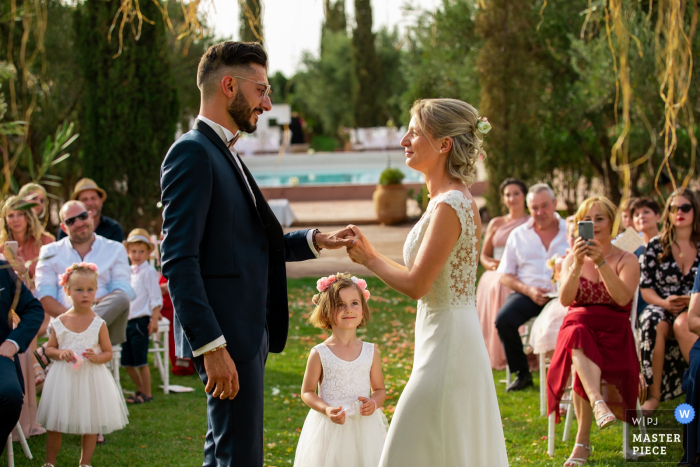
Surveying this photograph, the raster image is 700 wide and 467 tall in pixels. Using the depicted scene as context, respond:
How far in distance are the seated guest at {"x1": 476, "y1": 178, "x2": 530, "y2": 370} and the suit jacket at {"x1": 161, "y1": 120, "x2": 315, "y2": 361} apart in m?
4.59

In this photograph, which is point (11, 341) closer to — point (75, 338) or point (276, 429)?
point (75, 338)

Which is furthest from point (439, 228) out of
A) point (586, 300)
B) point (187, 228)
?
point (586, 300)

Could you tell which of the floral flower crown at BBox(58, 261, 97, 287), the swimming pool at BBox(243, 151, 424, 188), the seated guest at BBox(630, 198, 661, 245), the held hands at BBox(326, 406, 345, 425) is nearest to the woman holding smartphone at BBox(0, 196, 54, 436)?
the floral flower crown at BBox(58, 261, 97, 287)

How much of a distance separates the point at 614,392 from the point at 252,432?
292 centimetres

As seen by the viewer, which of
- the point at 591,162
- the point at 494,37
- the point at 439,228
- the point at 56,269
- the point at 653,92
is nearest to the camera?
the point at 439,228

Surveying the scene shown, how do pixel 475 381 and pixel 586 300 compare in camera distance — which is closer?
pixel 475 381

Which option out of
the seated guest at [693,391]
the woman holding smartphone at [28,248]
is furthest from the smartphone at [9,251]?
the seated guest at [693,391]

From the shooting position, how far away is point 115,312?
572 centimetres

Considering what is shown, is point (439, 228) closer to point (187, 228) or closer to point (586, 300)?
point (187, 228)

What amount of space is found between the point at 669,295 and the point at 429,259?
3.67 meters

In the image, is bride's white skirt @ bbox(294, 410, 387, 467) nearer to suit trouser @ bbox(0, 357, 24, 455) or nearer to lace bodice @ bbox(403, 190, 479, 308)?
lace bodice @ bbox(403, 190, 479, 308)

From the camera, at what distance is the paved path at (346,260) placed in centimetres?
1249

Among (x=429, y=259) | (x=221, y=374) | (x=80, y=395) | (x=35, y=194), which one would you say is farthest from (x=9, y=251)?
(x=80, y=395)

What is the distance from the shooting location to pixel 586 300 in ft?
15.8
